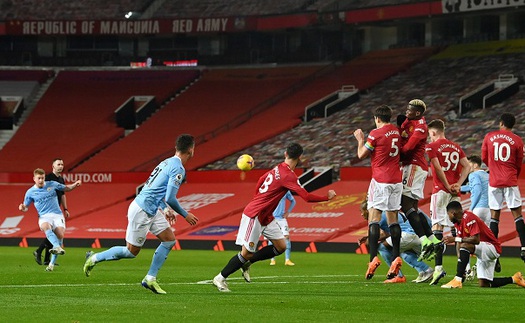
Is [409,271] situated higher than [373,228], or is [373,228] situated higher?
[373,228]

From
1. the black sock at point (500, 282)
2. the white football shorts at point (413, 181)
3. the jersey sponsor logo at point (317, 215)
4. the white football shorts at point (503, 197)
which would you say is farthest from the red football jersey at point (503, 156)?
the jersey sponsor logo at point (317, 215)

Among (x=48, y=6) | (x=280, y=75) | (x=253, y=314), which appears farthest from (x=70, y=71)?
(x=253, y=314)

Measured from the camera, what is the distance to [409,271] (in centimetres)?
2323

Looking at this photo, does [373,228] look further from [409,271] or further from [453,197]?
[409,271]

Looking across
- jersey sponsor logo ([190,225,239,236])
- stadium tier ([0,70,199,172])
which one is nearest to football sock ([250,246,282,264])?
jersey sponsor logo ([190,225,239,236])

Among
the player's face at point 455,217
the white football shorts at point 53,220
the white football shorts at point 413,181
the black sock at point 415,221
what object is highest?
the white football shorts at point 413,181

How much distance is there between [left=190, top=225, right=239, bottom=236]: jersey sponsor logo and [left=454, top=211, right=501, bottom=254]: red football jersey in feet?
73.2

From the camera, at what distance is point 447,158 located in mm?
19672

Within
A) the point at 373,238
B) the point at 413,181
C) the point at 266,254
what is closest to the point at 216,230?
the point at 413,181

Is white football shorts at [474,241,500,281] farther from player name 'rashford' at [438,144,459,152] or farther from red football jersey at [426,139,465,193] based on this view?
player name 'rashford' at [438,144,459,152]

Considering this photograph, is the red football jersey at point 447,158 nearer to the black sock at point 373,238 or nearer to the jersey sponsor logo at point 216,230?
the black sock at point 373,238

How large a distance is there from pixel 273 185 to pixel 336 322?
5.12m

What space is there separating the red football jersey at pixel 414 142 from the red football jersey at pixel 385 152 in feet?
0.71

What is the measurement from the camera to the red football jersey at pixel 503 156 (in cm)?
1983
